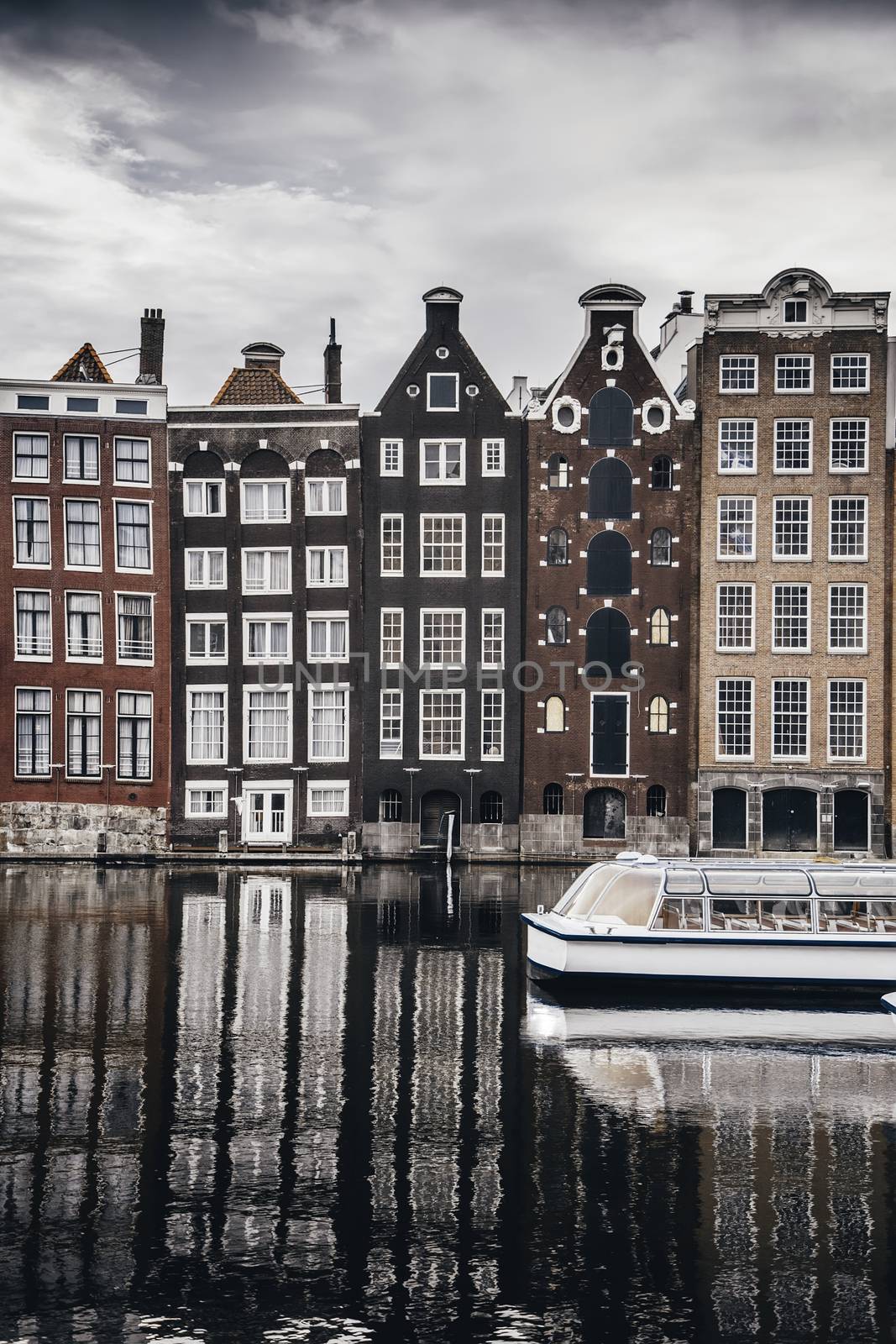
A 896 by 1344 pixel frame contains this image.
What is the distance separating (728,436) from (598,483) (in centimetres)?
599

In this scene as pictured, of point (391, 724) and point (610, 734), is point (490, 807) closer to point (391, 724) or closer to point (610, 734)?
point (391, 724)

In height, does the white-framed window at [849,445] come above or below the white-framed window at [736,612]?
above

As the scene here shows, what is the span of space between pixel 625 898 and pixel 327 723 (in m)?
35.7

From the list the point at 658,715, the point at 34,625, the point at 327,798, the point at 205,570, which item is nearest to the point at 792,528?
the point at 658,715

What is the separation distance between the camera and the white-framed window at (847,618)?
64.8m

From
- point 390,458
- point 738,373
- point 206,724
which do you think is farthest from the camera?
point 206,724

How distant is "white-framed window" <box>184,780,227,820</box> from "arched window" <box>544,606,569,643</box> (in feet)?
51.7

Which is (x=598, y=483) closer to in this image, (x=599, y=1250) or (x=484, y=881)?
(x=484, y=881)

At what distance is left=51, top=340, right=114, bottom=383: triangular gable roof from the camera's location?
219 ft

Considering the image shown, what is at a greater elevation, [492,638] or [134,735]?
[492,638]

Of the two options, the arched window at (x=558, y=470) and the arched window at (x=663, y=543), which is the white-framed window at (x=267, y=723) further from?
the arched window at (x=663, y=543)

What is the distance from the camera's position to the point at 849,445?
64.8 m

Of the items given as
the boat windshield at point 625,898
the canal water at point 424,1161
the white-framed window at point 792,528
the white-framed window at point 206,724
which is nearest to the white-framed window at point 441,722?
the white-framed window at point 206,724

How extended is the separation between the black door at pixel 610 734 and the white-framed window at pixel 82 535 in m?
22.8
